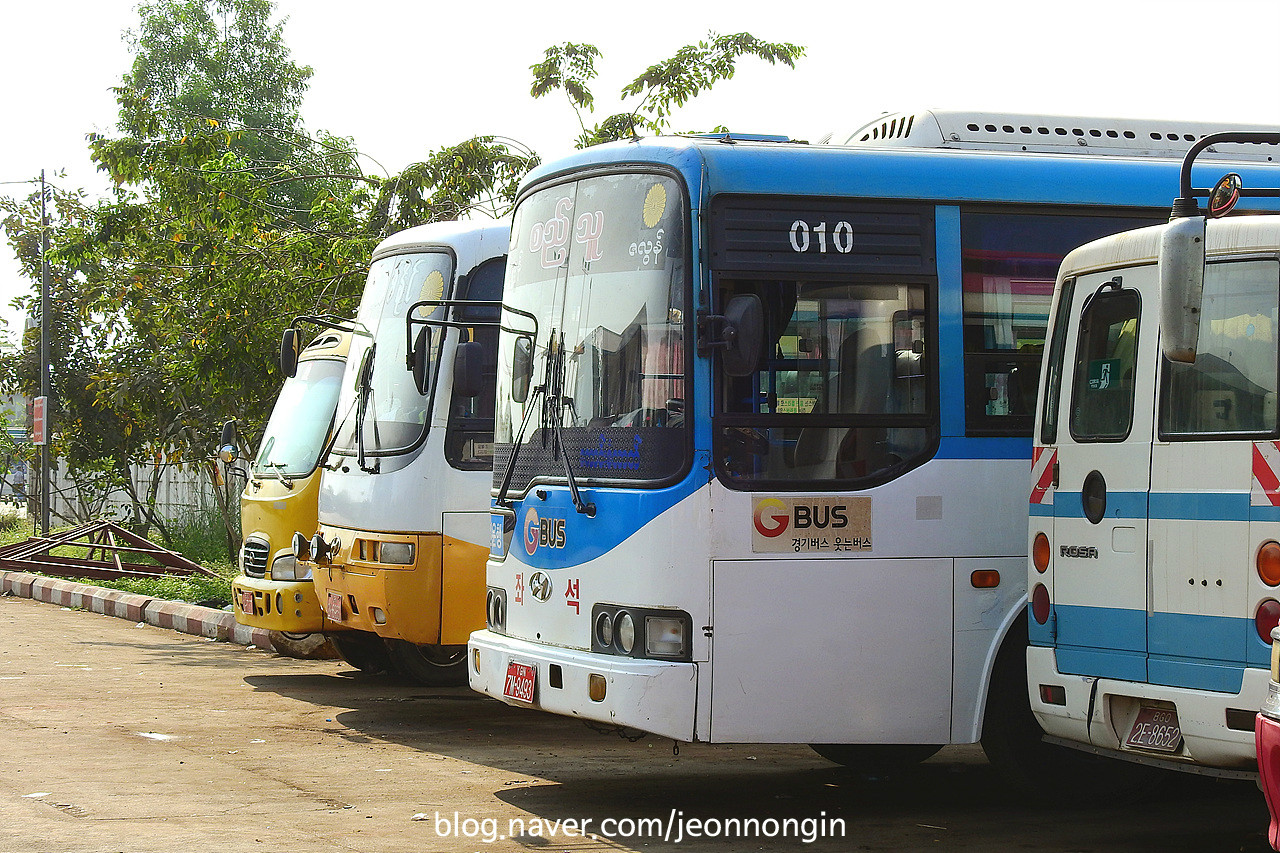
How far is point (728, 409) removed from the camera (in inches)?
255

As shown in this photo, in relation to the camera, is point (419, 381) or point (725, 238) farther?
point (419, 381)

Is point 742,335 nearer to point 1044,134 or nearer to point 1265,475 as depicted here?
point 1265,475

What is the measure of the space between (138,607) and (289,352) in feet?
21.3

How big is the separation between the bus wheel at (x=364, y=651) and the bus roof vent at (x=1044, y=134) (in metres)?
5.65

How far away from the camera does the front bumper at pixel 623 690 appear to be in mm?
6332

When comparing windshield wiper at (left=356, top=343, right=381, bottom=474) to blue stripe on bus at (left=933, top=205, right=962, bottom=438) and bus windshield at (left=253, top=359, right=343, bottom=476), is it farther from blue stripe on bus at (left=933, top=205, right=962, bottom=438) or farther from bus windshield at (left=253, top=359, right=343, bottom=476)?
blue stripe on bus at (left=933, top=205, right=962, bottom=438)

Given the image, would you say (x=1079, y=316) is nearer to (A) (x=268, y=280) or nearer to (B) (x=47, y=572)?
(A) (x=268, y=280)

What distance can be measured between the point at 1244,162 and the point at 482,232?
4.73 metres

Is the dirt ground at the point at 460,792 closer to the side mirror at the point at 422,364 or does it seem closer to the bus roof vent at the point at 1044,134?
the side mirror at the point at 422,364

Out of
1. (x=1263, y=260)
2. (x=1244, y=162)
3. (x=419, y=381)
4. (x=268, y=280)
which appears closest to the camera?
(x=1263, y=260)

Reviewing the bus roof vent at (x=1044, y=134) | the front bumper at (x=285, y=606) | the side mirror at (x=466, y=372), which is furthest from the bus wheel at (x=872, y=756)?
the front bumper at (x=285, y=606)

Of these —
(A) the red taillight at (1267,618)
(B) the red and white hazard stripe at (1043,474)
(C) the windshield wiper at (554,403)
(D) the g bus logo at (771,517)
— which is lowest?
(A) the red taillight at (1267,618)

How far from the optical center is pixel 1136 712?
237 inches

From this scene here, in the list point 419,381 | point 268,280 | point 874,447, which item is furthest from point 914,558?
point 268,280
